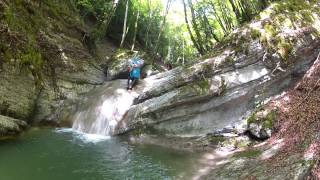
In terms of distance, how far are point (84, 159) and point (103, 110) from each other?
19.9 feet

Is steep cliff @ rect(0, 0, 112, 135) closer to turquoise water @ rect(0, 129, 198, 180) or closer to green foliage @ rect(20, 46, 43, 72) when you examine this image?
green foliage @ rect(20, 46, 43, 72)

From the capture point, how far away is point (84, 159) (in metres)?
15.2

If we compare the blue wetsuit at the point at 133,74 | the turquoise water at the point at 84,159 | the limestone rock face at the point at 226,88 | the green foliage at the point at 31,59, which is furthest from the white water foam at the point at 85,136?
the blue wetsuit at the point at 133,74

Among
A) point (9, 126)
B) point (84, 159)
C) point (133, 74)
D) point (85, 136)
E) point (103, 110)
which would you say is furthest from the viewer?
point (133, 74)

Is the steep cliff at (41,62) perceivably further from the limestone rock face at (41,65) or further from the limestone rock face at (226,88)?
the limestone rock face at (226,88)

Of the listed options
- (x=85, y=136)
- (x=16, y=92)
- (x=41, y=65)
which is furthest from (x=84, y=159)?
(x=41, y=65)

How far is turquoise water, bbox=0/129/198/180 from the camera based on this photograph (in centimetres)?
1355

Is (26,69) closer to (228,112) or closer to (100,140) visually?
(100,140)

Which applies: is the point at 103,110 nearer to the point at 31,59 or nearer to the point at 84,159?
the point at 31,59

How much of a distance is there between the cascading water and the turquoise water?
1603 mm

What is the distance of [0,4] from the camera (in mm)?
18422

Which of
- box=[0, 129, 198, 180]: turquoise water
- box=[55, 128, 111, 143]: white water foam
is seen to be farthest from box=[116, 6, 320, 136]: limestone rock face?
box=[0, 129, 198, 180]: turquoise water

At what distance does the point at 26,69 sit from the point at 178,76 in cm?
780

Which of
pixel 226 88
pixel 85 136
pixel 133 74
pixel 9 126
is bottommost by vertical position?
pixel 85 136
